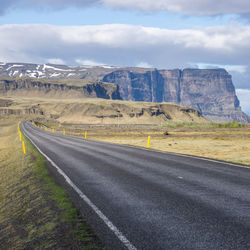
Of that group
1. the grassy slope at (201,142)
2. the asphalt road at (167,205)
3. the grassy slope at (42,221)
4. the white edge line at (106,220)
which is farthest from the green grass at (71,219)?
the grassy slope at (201,142)

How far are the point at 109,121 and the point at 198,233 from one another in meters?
175

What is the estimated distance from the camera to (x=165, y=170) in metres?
13.7

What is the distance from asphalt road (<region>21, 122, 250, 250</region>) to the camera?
5680mm

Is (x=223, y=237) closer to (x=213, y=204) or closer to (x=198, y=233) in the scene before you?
(x=198, y=233)

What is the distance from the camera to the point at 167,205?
7949 mm

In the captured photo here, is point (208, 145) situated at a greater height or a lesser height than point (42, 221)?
lesser

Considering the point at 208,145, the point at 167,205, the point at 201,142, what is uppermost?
the point at 167,205

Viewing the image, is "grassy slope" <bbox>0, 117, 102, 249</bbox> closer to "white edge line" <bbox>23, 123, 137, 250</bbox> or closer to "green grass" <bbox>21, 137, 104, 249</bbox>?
"green grass" <bbox>21, 137, 104, 249</bbox>

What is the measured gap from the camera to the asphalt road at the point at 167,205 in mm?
5680

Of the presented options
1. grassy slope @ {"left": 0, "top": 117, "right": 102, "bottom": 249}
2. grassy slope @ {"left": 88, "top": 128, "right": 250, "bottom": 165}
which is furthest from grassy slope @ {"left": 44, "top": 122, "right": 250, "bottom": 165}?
grassy slope @ {"left": 0, "top": 117, "right": 102, "bottom": 249}

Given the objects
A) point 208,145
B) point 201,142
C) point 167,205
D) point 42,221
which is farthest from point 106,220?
point 201,142

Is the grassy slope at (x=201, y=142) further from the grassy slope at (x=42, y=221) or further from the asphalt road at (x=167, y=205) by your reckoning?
the grassy slope at (x=42, y=221)

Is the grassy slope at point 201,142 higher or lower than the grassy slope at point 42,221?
lower

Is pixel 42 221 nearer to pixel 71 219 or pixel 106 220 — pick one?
pixel 71 219
